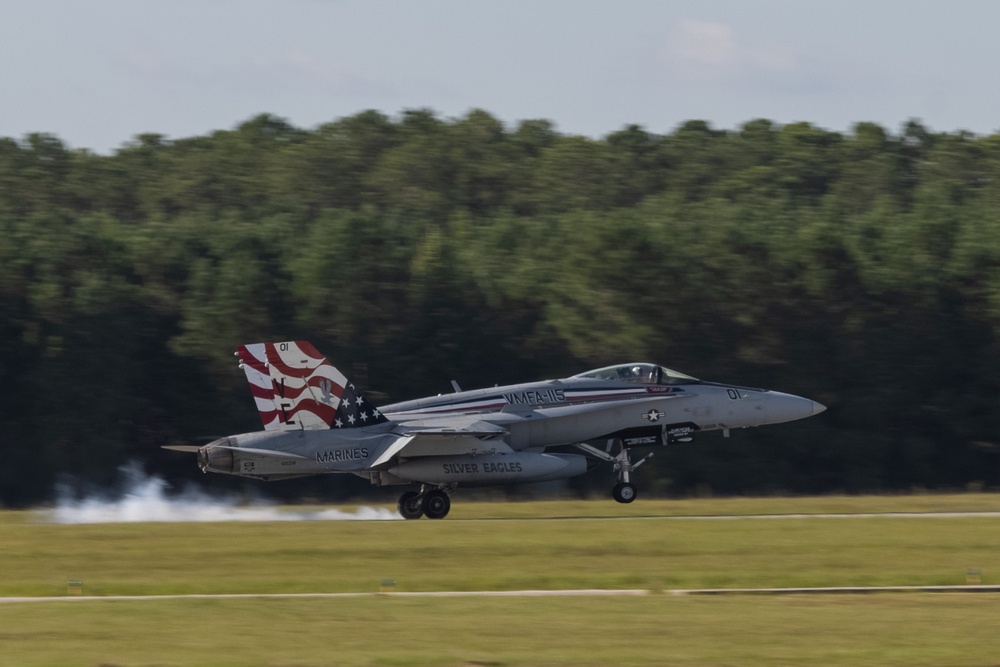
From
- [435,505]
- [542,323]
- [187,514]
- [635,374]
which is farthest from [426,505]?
[542,323]

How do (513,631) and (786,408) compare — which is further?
(786,408)

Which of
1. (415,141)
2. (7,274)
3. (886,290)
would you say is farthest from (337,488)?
(415,141)

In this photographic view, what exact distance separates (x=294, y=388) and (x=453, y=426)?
129 inches

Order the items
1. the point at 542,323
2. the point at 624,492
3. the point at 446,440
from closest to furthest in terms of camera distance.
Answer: the point at 446,440, the point at 624,492, the point at 542,323

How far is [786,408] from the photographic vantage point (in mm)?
31547

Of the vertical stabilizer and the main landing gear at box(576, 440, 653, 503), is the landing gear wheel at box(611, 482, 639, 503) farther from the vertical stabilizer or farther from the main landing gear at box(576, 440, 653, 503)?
the vertical stabilizer

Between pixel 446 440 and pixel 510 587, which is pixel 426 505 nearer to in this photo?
pixel 446 440

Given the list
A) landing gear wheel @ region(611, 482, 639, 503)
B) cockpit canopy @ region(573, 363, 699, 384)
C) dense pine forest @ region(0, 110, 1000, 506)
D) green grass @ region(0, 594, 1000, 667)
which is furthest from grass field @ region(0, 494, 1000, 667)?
dense pine forest @ region(0, 110, 1000, 506)

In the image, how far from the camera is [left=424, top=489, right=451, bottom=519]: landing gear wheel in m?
29.5

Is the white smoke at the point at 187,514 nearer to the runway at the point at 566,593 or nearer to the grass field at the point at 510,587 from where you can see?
the grass field at the point at 510,587

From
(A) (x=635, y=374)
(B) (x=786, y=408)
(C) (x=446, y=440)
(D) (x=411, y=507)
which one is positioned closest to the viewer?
(C) (x=446, y=440)

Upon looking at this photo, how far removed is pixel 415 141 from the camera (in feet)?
261

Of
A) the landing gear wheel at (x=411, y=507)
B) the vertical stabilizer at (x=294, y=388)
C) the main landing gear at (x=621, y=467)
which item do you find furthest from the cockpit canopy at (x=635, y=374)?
the vertical stabilizer at (x=294, y=388)

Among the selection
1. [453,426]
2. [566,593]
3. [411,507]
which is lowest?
[566,593]
